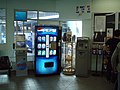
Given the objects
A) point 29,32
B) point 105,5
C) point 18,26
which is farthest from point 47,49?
point 105,5

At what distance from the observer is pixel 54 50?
24.6ft

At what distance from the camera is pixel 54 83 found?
20.9 feet

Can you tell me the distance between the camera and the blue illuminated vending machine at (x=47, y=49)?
7.24 meters

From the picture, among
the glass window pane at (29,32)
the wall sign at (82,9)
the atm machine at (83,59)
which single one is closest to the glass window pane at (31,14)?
the glass window pane at (29,32)

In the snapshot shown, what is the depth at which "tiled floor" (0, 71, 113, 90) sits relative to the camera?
5941mm

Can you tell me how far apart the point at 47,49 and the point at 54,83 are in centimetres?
149

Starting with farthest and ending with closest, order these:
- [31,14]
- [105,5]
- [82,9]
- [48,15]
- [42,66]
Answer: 1. [48,15]
2. [31,14]
3. [82,9]
4. [105,5]
5. [42,66]

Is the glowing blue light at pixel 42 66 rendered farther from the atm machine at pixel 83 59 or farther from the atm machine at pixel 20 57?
the atm machine at pixel 83 59

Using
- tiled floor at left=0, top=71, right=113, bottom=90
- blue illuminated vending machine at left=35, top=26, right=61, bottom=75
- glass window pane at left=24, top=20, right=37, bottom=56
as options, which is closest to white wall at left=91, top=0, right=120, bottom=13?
blue illuminated vending machine at left=35, top=26, right=61, bottom=75

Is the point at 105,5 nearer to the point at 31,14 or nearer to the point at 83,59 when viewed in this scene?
the point at 83,59

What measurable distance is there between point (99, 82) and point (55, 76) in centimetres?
166

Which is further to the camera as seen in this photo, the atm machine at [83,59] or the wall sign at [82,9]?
the wall sign at [82,9]

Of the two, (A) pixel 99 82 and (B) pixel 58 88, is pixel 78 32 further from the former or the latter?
(B) pixel 58 88

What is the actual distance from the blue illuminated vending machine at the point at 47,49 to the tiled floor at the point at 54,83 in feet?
1.12
